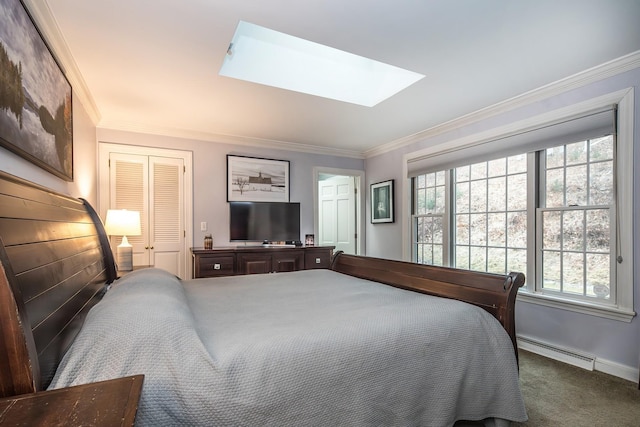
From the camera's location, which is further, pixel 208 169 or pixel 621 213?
pixel 208 169

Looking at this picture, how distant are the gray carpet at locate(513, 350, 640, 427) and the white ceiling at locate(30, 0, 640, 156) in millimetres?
2426

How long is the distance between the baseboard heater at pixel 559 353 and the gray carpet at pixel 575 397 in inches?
3.1

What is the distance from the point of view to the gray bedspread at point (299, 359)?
94cm

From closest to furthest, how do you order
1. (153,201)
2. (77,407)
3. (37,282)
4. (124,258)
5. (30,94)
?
1. (77,407)
2. (37,282)
3. (30,94)
4. (124,258)
5. (153,201)

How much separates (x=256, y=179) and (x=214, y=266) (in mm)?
1445

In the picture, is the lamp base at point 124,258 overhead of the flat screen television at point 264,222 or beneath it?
beneath

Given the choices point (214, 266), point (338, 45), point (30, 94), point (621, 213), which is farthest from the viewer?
point (214, 266)

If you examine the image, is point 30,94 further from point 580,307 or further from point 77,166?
point 580,307

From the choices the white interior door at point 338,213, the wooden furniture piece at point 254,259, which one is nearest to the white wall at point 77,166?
the wooden furniture piece at point 254,259

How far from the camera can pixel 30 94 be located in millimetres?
1628

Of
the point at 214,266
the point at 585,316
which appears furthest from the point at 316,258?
the point at 585,316

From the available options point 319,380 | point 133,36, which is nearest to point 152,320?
point 319,380

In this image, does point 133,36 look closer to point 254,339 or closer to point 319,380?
point 254,339

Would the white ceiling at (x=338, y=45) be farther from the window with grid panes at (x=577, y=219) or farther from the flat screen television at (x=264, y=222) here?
the flat screen television at (x=264, y=222)
